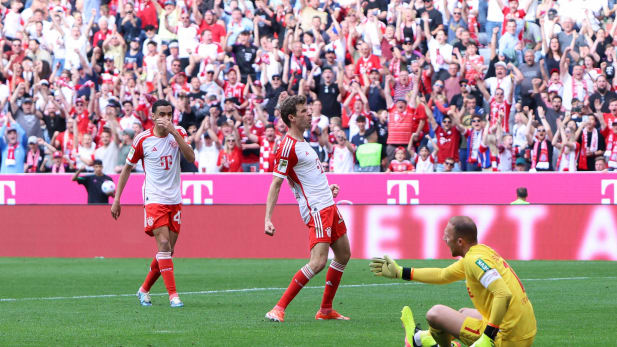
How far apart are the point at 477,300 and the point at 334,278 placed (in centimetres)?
375

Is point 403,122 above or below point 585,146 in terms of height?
above

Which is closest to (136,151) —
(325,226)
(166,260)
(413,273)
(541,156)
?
(166,260)

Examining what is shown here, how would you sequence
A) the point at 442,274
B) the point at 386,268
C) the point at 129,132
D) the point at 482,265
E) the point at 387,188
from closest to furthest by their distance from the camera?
the point at 482,265
the point at 386,268
the point at 442,274
the point at 387,188
the point at 129,132

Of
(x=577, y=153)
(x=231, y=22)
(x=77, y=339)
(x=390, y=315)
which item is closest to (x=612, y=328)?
(x=390, y=315)

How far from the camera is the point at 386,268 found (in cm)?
758

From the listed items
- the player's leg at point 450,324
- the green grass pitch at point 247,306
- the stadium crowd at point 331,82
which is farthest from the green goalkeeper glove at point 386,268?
the stadium crowd at point 331,82

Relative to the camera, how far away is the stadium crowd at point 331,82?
23.6 metres

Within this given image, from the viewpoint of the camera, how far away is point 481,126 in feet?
77.2

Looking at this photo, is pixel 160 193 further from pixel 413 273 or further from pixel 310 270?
pixel 413 273

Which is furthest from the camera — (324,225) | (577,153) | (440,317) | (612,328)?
(577,153)

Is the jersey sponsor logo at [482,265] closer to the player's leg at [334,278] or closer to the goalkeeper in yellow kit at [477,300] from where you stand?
the goalkeeper in yellow kit at [477,300]

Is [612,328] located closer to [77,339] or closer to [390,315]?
[390,315]

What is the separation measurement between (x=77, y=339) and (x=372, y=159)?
50.9 ft

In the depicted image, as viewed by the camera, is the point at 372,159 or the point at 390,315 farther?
the point at 372,159
